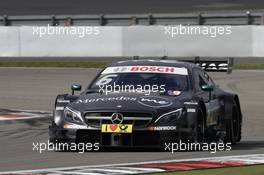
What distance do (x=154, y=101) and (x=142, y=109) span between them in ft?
0.87

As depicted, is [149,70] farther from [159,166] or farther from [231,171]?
[231,171]

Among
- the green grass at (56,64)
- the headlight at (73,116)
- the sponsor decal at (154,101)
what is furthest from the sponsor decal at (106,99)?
the green grass at (56,64)

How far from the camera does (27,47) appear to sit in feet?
108

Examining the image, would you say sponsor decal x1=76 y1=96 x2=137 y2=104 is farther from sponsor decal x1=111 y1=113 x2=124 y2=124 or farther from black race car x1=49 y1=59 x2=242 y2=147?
sponsor decal x1=111 y1=113 x2=124 y2=124

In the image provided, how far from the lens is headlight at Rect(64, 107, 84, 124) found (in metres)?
12.1

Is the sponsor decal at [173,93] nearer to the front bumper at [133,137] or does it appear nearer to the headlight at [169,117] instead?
the headlight at [169,117]

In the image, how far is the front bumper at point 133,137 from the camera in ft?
39.1

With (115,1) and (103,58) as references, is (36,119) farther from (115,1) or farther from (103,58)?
(115,1)

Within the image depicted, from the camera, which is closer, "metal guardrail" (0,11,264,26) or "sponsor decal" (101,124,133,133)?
"sponsor decal" (101,124,133,133)

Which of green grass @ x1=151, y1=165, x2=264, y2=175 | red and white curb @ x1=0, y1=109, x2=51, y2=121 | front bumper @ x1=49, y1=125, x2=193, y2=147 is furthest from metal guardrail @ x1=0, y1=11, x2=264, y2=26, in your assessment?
green grass @ x1=151, y1=165, x2=264, y2=175

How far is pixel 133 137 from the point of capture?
11.9m

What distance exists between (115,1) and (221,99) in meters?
31.6

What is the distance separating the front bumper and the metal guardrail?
22.1 meters

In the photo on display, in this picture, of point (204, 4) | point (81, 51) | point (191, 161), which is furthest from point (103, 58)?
point (191, 161)
